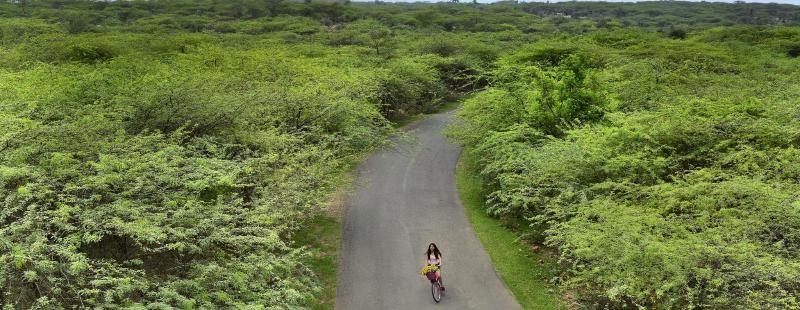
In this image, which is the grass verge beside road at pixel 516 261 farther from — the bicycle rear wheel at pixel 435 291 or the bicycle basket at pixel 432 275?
the bicycle basket at pixel 432 275

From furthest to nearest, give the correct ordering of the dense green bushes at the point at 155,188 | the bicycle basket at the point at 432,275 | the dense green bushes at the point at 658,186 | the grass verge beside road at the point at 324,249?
the grass verge beside road at the point at 324,249 → the bicycle basket at the point at 432,275 → the dense green bushes at the point at 658,186 → the dense green bushes at the point at 155,188

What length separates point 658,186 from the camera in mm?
13836

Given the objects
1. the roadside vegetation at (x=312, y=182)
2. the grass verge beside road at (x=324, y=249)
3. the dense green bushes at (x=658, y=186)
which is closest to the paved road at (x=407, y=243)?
the grass verge beside road at (x=324, y=249)

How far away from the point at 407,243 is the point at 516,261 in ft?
14.5

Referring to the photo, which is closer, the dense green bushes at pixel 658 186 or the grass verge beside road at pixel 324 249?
the dense green bushes at pixel 658 186

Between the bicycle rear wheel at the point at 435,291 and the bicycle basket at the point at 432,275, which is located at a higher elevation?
the bicycle basket at the point at 432,275

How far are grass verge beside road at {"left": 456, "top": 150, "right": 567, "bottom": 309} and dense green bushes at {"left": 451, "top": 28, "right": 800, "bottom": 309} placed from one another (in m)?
0.73

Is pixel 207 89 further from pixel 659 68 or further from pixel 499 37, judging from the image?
pixel 499 37

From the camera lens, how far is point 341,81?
1155 inches

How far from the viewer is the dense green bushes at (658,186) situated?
10.7 m

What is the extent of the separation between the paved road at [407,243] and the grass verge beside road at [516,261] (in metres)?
0.39

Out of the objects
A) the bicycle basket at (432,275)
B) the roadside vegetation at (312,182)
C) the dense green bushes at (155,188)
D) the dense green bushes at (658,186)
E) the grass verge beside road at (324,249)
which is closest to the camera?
the dense green bushes at (155,188)

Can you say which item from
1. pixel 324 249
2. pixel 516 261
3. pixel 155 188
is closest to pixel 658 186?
pixel 516 261

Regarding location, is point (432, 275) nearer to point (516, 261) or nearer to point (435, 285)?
point (435, 285)
